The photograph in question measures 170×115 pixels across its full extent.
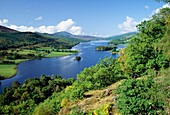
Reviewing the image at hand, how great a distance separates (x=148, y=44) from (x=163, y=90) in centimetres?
1419

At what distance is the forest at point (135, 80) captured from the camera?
27.3 feet

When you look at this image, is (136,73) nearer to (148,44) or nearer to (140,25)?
(148,44)

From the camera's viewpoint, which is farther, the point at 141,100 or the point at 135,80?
the point at 135,80

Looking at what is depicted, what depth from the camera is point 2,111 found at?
32031 millimetres

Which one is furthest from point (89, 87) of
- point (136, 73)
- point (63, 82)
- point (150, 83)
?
point (63, 82)

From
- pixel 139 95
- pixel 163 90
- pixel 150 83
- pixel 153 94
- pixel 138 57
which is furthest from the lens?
pixel 138 57

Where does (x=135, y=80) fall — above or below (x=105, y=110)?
above

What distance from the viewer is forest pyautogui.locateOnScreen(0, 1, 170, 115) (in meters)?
8.32

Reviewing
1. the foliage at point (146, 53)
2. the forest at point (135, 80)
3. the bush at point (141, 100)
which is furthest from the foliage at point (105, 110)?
the foliage at point (146, 53)

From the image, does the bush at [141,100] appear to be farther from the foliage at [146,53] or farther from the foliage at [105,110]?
the foliage at [146,53]

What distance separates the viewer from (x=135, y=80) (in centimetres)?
1062

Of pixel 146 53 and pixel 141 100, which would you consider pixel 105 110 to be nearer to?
pixel 141 100

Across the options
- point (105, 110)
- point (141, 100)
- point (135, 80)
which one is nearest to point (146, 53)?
point (135, 80)

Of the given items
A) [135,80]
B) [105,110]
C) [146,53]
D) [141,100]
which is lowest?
[105,110]
